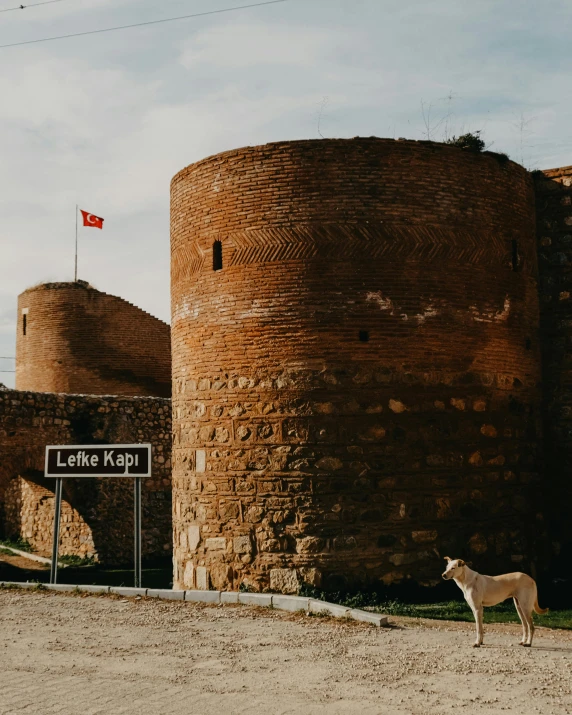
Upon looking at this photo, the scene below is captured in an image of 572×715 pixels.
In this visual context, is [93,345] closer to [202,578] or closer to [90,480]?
[90,480]

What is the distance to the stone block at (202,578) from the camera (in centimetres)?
1043

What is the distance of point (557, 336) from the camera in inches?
468

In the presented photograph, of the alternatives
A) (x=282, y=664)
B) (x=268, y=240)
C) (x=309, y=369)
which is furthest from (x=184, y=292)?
(x=282, y=664)

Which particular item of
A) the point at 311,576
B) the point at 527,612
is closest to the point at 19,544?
the point at 311,576

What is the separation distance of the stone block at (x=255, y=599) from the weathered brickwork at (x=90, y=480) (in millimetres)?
8757

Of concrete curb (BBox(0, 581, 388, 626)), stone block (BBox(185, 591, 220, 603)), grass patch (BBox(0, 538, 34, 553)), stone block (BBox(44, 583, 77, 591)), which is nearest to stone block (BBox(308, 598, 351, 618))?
concrete curb (BBox(0, 581, 388, 626))

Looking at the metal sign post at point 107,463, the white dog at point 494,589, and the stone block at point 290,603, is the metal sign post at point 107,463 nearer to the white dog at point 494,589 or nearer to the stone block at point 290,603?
the stone block at point 290,603

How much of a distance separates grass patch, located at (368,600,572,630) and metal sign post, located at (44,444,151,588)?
3.51 metres

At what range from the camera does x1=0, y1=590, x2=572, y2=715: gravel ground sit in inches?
221

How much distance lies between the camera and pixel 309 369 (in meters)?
10.0

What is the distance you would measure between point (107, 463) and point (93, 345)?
550 inches

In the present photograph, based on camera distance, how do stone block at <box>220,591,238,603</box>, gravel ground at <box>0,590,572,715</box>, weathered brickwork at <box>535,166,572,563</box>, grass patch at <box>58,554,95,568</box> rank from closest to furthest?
gravel ground at <box>0,590,572,715</box>
stone block at <box>220,591,238,603</box>
weathered brickwork at <box>535,166,572,563</box>
grass patch at <box>58,554,95,568</box>

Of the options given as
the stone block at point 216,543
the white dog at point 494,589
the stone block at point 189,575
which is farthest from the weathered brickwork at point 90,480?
the white dog at point 494,589

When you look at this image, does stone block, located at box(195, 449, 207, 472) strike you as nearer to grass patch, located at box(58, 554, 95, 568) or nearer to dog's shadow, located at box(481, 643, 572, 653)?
dog's shadow, located at box(481, 643, 572, 653)
